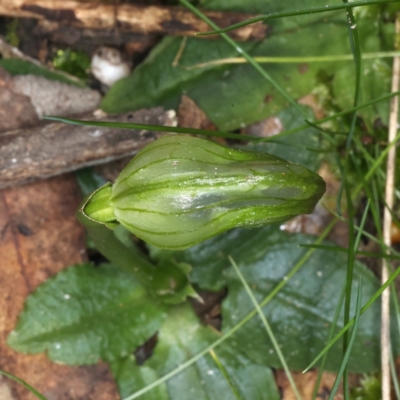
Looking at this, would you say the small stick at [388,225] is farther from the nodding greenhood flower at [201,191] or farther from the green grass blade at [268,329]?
the nodding greenhood flower at [201,191]

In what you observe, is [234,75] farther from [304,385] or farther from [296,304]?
[304,385]

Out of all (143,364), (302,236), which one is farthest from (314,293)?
(143,364)

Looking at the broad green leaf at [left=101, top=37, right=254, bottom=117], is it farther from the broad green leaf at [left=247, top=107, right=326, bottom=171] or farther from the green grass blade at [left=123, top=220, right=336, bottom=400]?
the green grass blade at [left=123, top=220, right=336, bottom=400]

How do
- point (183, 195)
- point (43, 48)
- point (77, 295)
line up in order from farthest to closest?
1. point (43, 48)
2. point (77, 295)
3. point (183, 195)

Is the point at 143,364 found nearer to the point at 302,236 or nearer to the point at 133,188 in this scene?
the point at 302,236

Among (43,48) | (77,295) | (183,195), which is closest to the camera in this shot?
(183,195)

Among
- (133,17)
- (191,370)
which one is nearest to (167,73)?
(133,17)
